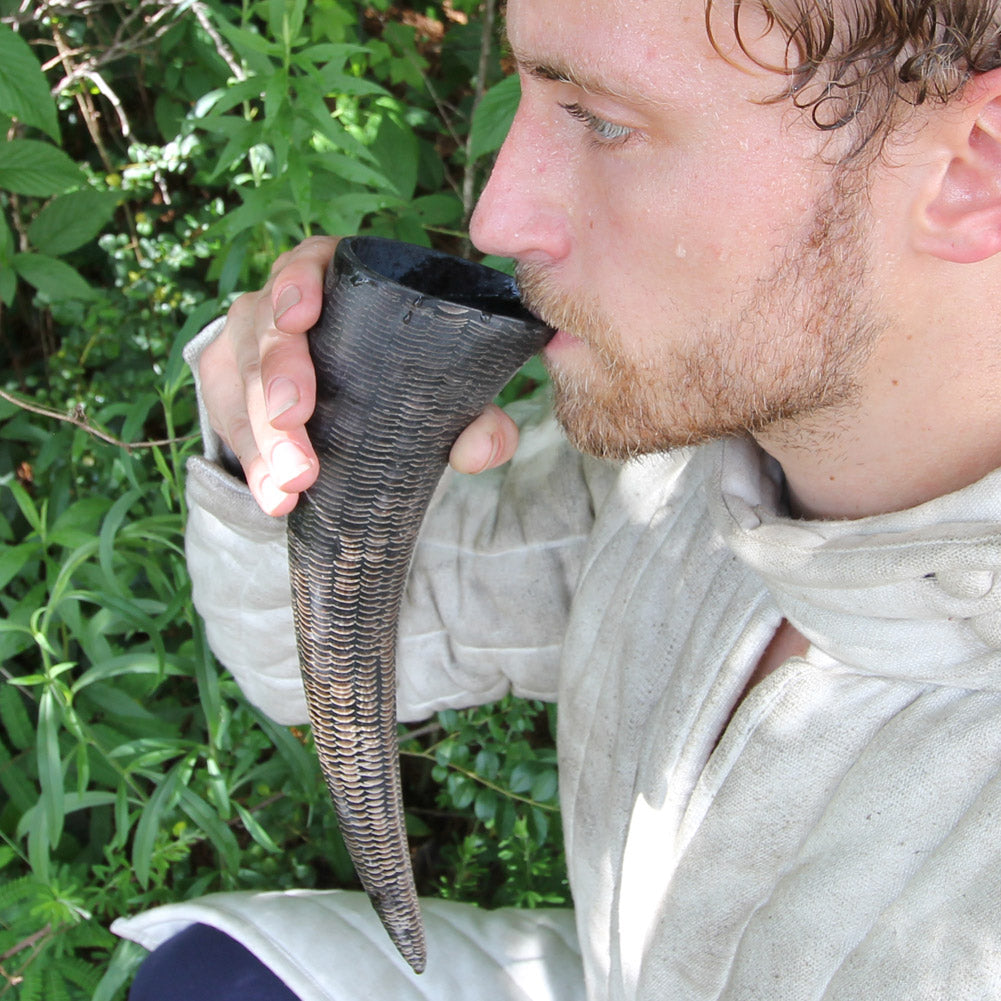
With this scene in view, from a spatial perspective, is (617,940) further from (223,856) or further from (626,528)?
(223,856)

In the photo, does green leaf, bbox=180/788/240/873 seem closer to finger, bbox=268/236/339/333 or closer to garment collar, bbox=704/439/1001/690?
finger, bbox=268/236/339/333

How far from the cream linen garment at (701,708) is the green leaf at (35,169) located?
76cm

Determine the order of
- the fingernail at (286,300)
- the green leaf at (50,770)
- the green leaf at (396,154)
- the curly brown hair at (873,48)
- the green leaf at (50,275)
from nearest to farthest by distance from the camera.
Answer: the curly brown hair at (873,48), the fingernail at (286,300), the green leaf at (50,770), the green leaf at (50,275), the green leaf at (396,154)

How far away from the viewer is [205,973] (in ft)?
5.10

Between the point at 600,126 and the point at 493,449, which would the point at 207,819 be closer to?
the point at 493,449

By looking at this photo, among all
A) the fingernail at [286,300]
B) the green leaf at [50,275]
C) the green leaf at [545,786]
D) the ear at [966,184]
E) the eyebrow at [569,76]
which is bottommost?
the green leaf at [545,786]

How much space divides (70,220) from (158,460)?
73 cm

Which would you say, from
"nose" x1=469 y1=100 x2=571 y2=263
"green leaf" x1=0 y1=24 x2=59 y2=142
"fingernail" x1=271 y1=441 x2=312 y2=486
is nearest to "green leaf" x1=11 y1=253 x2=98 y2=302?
"green leaf" x1=0 y1=24 x2=59 y2=142

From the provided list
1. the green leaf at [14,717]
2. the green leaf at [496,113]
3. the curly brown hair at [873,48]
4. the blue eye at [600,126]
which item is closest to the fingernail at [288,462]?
the blue eye at [600,126]

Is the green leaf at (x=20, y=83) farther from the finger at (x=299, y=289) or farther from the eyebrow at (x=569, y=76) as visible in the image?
the eyebrow at (x=569, y=76)

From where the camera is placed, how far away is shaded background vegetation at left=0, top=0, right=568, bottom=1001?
1.57 metres

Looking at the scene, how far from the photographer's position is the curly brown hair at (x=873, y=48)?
0.89m

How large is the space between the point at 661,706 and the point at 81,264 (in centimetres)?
179

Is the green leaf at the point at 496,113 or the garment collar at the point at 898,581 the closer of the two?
the garment collar at the point at 898,581
